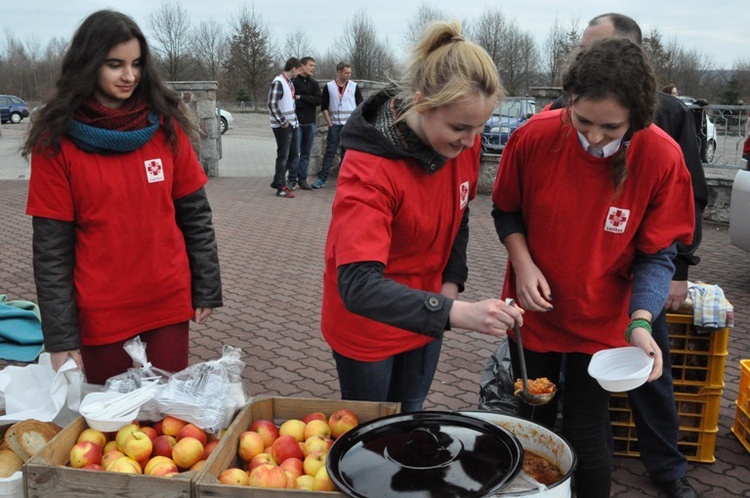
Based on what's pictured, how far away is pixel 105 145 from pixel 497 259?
20.2 feet

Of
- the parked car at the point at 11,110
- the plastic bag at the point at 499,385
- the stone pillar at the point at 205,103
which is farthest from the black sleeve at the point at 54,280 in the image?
the parked car at the point at 11,110

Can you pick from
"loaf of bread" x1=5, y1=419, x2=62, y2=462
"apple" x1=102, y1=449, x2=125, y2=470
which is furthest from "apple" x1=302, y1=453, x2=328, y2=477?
"loaf of bread" x1=5, y1=419, x2=62, y2=462

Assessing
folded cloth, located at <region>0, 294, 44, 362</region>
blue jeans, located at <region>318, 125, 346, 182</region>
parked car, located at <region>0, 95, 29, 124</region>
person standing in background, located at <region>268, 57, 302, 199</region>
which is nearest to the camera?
folded cloth, located at <region>0, 294, 44, 362</region>

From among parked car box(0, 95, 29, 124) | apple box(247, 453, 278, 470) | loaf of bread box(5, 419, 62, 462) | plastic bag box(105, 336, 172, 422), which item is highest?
plastic bag box(105, 336, 172, 422)

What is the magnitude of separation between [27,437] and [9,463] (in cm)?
9

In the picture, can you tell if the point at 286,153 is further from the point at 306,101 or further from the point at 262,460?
the point at 262,460

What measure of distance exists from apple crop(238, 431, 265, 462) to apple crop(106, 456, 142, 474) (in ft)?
0.97

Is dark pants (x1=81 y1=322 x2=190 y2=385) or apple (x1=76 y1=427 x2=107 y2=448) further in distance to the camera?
dark pants (x1=81 y1=322 x2=190 y2=385)

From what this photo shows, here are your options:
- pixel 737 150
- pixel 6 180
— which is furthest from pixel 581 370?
pixel 6 180

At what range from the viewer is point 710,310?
11.2 ft

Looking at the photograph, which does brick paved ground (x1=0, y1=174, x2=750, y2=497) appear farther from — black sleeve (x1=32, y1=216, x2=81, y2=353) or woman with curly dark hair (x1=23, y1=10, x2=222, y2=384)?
black sleeve (x1=32, y1=216, x2=81, y2=353)

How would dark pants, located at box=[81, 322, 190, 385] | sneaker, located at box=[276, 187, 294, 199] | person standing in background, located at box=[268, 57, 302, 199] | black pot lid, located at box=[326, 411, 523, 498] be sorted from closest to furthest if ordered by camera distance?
black pot lid, located at box=[326, 411, 523, 498] → dark pants, located at box=[81, 322, 190, 385] → person standing in background, located at box=[268, 57, 302, 199] → sneaker, located at box=[276, 187, 294, 199]

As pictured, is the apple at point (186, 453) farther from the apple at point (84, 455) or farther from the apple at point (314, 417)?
the apple at point (314, 417)

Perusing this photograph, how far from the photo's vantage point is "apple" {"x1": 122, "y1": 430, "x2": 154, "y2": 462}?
6.91 feet
